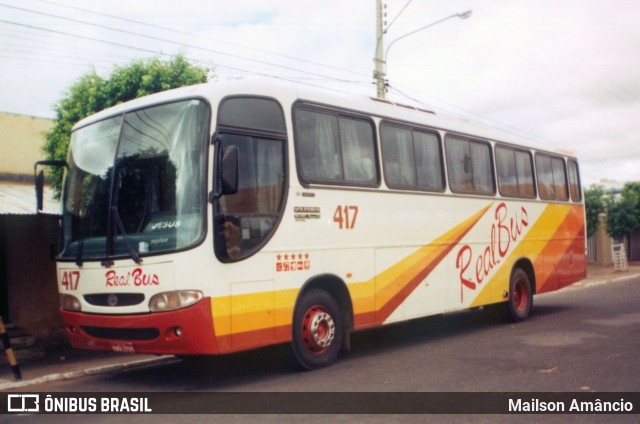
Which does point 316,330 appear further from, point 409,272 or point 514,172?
point 514,172

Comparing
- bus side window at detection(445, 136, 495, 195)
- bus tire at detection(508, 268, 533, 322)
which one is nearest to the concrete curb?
bus side window at detection(445, 136, 495, 195)

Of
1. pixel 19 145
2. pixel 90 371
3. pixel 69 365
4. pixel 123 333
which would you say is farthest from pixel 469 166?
pixel 19 145

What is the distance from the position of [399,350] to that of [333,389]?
3.14 metres

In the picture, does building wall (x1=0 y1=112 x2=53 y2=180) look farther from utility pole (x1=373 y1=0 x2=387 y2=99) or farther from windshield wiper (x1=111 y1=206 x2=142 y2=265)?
windshield wiper (x1=111 y1=206 x2=142 y2=265)

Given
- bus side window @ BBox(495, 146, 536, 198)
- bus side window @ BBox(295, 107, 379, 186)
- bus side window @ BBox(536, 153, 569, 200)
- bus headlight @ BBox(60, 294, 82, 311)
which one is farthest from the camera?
bus side window @ BBox(536, 153, 569, 200)

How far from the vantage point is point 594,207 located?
3512 cm

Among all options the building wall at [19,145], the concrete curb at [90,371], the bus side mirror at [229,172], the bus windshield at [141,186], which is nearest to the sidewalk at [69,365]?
the concrete curb at [90,371]

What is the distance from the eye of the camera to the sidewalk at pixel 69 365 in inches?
357

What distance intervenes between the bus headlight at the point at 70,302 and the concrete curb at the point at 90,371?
3.59ft

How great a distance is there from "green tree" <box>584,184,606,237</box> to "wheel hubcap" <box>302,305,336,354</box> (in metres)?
28.8

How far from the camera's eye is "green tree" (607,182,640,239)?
3597 cm

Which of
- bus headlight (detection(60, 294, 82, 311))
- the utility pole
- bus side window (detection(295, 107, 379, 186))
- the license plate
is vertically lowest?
the license plate

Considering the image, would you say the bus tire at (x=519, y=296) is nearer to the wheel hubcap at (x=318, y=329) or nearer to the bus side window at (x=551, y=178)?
the bus side window at (x=551, y=178)

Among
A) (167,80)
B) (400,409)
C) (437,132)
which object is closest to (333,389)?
(400,409)
